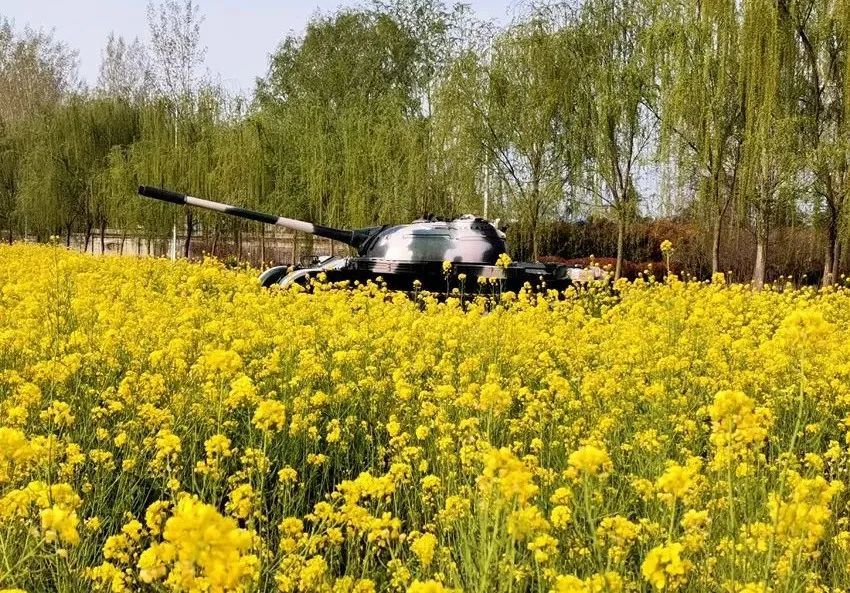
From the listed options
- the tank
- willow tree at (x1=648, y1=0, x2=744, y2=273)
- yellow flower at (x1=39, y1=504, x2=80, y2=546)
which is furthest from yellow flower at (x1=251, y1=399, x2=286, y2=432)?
willow tree at (x1=648, y1=0, x2=744, y2=273)

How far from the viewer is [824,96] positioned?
1627 cm

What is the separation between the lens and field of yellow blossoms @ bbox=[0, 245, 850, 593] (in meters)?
2.38

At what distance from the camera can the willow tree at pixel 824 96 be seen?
1491cm

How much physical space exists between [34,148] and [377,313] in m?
26.7

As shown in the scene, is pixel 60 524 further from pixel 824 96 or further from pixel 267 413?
pixel 824 96

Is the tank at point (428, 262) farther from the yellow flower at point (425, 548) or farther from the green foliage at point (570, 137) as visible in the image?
the yellow flower at point (425, 548)

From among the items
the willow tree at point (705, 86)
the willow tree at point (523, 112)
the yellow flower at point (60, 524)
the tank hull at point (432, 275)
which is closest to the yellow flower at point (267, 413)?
the yellow flower at point (60, 524)

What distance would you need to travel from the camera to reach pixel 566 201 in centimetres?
1867

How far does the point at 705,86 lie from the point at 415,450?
544 inches

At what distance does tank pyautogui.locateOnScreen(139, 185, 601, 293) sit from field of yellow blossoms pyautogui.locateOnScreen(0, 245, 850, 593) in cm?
213

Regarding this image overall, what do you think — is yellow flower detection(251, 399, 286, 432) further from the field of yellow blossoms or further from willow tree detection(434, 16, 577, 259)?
willow tree detection(434, 16, 577, 259)

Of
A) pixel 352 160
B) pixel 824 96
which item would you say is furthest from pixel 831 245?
pixel 352 160

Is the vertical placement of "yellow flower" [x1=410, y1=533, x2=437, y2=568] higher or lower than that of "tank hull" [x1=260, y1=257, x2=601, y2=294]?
lower

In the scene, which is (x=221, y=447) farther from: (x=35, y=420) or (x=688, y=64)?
(x=688, y=64)
